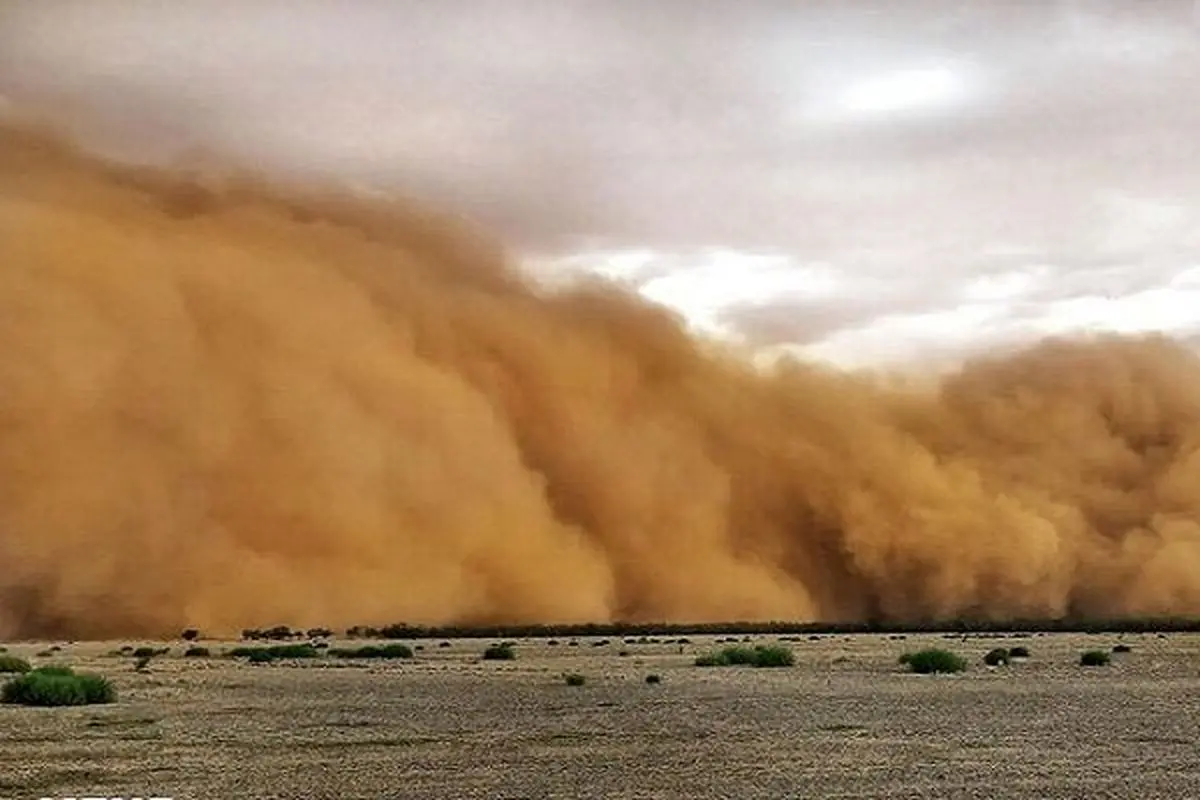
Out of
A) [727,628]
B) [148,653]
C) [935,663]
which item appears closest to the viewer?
[935,663]

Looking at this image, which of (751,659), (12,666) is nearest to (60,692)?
(12,666)

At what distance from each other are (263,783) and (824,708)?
42.8 feet

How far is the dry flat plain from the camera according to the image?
15688 mm

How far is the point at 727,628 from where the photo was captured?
303 feet

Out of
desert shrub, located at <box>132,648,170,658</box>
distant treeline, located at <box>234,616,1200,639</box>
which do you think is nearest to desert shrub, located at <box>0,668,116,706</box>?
desert shrub, located at <box>132,648,170,658</box>

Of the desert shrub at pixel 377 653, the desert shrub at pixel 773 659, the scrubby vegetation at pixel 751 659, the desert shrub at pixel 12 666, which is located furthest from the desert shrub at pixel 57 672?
the desert shrub at pixel 773 659

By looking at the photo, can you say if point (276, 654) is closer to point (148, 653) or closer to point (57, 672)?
point (148, 653)

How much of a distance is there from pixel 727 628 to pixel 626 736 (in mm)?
72221

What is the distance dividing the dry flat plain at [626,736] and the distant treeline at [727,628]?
1868 inches

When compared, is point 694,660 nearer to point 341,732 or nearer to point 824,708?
point 824,708

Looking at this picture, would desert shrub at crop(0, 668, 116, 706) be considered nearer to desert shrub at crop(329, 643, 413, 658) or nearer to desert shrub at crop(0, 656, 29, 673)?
desert shrub at crop(0, 656, 29, 673)

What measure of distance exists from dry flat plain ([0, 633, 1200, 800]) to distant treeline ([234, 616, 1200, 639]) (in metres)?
47.4

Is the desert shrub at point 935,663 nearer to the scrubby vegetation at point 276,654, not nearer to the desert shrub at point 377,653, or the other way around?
the desert shrub at point 377,653

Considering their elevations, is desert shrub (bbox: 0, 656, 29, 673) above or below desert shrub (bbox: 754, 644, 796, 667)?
above
